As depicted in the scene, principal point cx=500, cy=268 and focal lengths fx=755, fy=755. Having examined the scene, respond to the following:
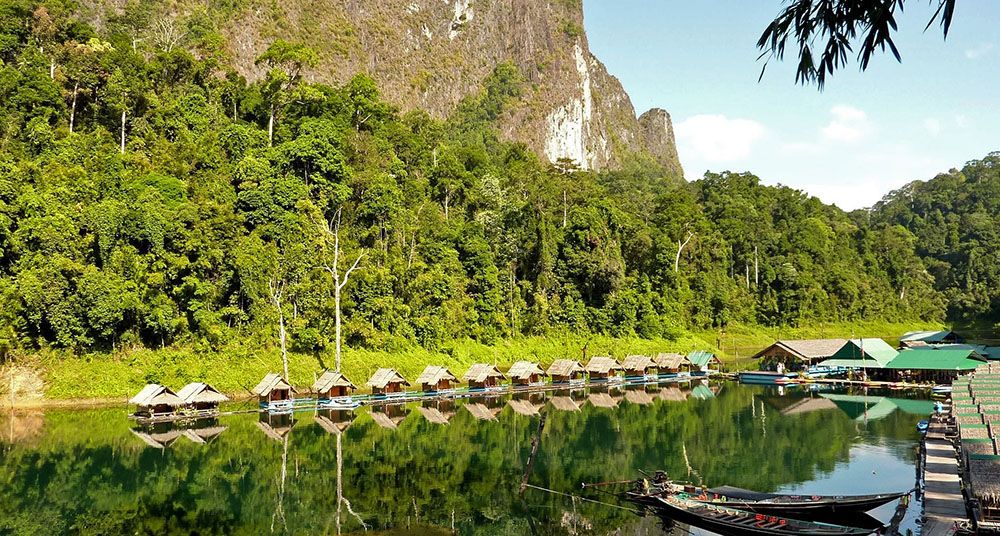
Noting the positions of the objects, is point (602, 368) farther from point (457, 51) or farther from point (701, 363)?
point (457, 51)

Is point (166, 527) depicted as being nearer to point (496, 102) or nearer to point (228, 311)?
point (228, 311)

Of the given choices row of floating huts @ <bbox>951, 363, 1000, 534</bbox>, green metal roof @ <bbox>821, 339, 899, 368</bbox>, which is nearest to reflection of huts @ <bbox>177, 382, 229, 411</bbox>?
row of floating huts @ <bbox>951, 363, 1000, 534</bbox>

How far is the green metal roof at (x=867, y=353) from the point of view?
4509cm

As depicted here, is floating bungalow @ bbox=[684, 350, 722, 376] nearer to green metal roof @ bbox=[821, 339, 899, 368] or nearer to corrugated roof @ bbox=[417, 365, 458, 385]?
green metal roof @ bbox=[821, 339, 899, 368]

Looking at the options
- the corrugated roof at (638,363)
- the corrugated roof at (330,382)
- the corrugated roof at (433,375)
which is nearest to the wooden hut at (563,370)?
the corrugated roof at (638,363)

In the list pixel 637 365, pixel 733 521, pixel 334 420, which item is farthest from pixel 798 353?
pixel 733 521

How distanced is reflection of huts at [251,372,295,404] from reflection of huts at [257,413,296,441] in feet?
4.12

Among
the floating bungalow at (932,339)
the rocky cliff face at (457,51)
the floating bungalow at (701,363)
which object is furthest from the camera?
the rocky cliff face at (457,51)

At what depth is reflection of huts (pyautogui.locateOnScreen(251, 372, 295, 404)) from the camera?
111 feet

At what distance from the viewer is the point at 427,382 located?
39.7 metres

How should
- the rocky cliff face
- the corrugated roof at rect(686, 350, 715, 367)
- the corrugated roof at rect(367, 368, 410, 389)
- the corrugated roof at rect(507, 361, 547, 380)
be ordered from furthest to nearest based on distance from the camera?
the rocky cliff face < the corrugated roof at rect(686, 350, 715, 367) < the corrugated roof at rect(507, 361, 547, 380) < the corrugated roof at rect(367, 368, 410, 389)

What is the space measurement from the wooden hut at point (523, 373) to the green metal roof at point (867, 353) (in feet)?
62.2

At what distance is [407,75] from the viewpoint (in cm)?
9681

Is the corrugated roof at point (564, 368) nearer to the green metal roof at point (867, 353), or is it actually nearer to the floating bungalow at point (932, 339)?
the green metal roof at point (867, 353)
